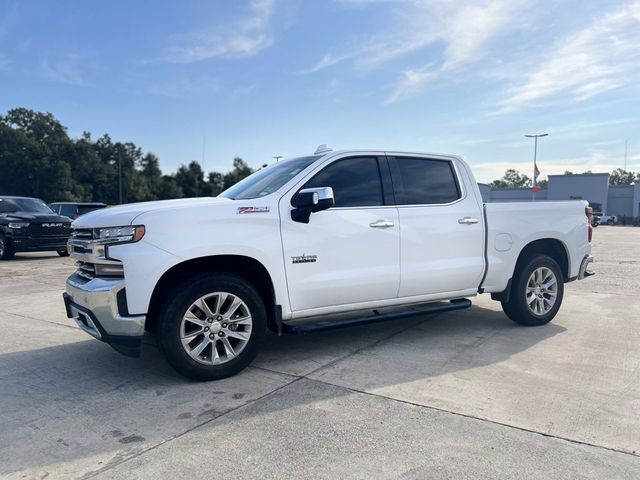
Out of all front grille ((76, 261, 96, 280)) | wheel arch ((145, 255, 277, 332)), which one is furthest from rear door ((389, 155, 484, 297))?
front grille ((76, 261, 96, 280))

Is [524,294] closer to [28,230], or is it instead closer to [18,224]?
[28,230]

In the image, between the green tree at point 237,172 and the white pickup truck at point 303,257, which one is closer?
the white pickup truck at point 303,257

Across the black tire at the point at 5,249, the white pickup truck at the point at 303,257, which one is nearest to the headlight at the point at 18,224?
the black tire at the point at 5,249

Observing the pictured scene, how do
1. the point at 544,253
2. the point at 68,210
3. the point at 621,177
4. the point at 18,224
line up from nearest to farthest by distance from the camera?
the point at 544,253, the point at 18,224, the point at 68,210, the point at 621,177

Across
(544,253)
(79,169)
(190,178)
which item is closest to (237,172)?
(190,178)

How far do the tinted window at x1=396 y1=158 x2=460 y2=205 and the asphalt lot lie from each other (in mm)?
1523

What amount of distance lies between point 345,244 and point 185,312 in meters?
1.56

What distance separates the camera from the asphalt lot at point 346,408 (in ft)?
9.50

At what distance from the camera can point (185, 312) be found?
13.2ft

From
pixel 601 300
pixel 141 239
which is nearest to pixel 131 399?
pixel 141 239

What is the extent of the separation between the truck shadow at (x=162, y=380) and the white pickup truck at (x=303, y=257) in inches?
13.5

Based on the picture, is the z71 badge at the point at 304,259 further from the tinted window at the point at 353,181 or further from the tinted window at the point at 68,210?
the tinted window at the point at 68,210

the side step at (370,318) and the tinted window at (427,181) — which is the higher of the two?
the tinted window at (427,181)

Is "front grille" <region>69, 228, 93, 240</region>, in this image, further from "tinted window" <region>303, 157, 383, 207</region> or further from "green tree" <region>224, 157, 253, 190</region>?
"green tree" <region>224, 157, 253, 190</region>
